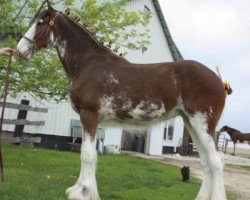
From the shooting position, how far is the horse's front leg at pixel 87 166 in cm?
690

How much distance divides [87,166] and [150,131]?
6.75 meters

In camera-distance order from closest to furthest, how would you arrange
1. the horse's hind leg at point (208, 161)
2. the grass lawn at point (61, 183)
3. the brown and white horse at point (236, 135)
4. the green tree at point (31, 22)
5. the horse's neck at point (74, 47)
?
the horse's hind leg at point (208, 161)
the grass lawn at point (61, 183)
the horse's neck at point (74, 47)
the green tree at point (31, 22)
the brown and white horse at point (236, 135)

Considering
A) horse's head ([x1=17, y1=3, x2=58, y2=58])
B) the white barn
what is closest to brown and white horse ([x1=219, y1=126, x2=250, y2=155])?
the white barn

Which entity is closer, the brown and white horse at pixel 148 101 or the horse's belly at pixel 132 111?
the brown and white horse at pixel 148 101

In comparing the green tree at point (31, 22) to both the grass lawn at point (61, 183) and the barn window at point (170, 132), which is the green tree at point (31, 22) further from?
the barn window at point (170, 132)

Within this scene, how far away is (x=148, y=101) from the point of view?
7.24m

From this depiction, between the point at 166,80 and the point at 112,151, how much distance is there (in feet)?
47.7

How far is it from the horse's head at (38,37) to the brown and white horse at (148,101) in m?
0.02

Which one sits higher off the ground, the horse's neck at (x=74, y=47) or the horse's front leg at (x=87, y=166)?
the horse's neck at (x=74, y=47)

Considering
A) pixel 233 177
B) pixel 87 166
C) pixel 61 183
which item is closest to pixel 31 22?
pixel 61 183

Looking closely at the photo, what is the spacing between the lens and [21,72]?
Answer: 12.0m

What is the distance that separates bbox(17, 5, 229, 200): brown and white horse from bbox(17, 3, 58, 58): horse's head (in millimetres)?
22

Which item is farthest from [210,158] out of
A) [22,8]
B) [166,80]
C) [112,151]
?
[112,151]

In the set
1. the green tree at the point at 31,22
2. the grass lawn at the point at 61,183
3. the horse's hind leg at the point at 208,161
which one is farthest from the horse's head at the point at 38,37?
the green tree at the point at 31,22
